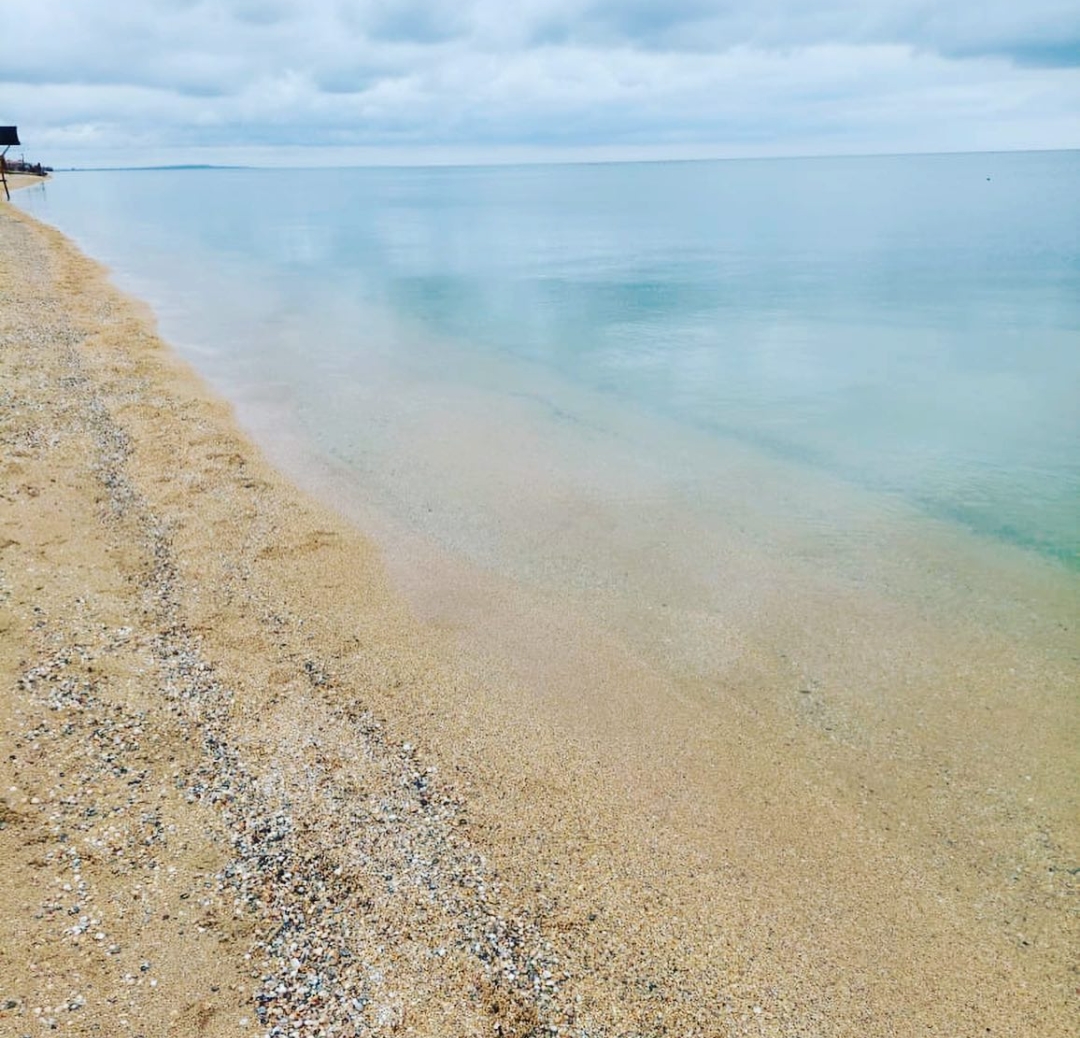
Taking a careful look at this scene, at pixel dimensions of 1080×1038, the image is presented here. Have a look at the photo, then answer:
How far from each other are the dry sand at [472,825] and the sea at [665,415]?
1811mm

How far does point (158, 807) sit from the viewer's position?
6.40 m

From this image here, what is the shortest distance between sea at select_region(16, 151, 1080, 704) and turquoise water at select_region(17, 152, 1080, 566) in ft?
0.41

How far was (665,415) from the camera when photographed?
20.1m

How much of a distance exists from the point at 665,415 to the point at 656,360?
6.24 m

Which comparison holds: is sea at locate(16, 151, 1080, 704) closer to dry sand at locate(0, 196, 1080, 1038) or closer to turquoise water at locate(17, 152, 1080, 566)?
turquoise water at locate(17, 152, 1080, 566)

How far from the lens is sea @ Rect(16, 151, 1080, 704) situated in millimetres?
12016

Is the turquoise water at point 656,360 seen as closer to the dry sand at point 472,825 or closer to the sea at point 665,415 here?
the sea at point 665,415

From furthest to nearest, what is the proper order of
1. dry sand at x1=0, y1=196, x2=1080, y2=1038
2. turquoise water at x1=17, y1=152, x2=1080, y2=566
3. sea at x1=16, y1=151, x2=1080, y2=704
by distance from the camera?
turquoise water at x1=17, y1=152, x2=1080, y2=566 → sea at x1=16, y1=151, x2=1080, y2=704 → dry sand at x1=0, y1=196, x2=1080, y2=1038

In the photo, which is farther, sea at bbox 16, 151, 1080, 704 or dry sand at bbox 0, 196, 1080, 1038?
sea at bbox 16, 151, 1080, 704

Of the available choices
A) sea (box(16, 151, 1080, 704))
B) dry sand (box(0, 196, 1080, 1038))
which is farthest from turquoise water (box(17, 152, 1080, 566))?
dry sand (box(0, 196, 1080, 1038))

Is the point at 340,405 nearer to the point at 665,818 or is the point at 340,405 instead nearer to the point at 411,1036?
the point at 665,818

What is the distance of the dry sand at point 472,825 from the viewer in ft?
17.2

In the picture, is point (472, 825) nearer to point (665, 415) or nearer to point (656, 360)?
point (665, 415)

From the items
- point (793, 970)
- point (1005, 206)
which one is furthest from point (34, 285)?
point (1005, 206)
